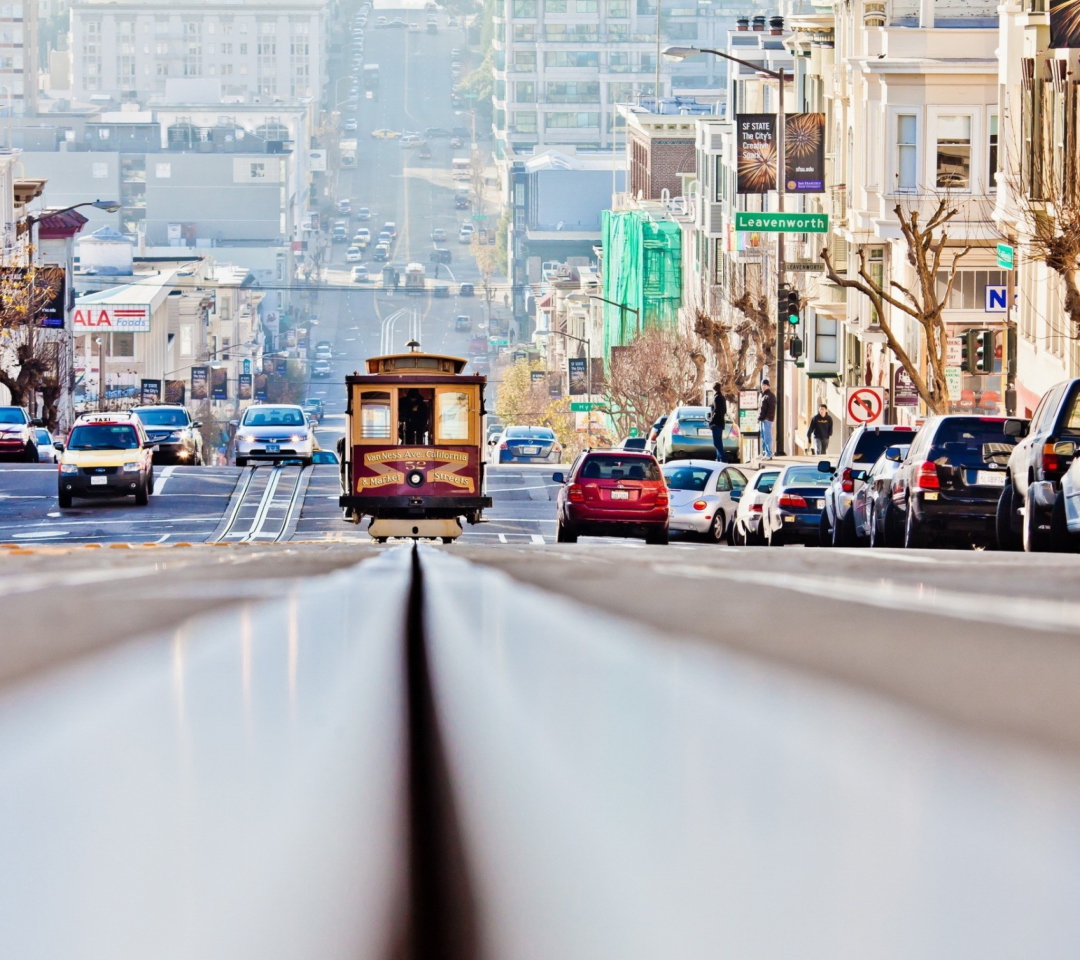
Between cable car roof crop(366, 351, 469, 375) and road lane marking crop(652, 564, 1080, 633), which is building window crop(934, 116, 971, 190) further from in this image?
road lane marking crop(652, 564, 1080, 633)

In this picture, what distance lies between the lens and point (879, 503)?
2222cm

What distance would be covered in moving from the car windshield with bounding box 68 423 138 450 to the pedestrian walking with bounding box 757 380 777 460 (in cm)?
2113

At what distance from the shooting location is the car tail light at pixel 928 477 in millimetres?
20094

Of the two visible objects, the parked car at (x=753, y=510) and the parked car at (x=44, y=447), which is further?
the parked car at (x=44, y=447)

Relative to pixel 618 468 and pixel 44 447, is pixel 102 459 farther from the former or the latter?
pixel 44 447

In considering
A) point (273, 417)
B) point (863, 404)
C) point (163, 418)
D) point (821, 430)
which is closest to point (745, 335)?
point (821, 430)

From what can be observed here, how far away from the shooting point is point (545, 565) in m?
7.46

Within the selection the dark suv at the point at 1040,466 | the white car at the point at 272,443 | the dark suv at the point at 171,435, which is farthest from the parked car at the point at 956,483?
the dark suv at the point at 171,435

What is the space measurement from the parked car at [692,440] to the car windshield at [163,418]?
14.2m

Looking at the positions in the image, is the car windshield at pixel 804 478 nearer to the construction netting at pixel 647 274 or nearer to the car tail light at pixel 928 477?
the car tail light at pixel 928 477

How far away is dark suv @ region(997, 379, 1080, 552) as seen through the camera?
16047 mm

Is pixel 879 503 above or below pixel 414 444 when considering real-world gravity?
below

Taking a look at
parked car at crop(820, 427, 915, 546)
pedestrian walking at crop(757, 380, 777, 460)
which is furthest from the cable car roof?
pedestrian walking at crop(757, 380, 777, 460)

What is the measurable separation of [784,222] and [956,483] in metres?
21.4
